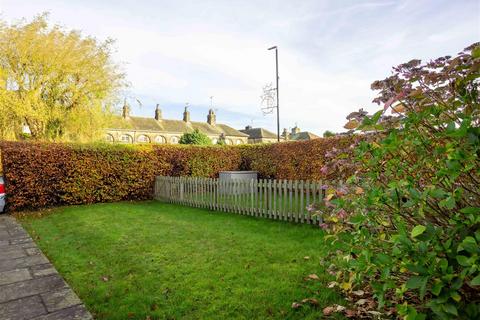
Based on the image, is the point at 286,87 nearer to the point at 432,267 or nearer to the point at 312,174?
the point at 312,174

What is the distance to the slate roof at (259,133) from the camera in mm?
68750

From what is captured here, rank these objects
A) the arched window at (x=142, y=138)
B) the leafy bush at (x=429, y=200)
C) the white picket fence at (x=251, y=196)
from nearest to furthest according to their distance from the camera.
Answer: the leafy bush at (x=429, y=200)
the white picket fence at (x=251, y=196)
the arched window at (x=142, y=138)

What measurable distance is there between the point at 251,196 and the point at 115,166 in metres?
5.94

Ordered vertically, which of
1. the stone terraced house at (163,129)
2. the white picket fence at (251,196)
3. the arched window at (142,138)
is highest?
the stone terraced house at (163,129)

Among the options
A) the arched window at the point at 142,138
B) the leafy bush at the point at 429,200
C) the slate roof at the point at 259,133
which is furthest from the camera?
the slate roof at the point at 259,133

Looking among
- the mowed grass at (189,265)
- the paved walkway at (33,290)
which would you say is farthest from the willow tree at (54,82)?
the paved walkway at (33,290)

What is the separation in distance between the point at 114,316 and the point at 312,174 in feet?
31.5

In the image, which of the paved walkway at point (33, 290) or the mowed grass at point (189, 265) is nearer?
the paved walkway at point (33, 290)

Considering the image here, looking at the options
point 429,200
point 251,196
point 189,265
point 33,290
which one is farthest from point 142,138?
point 429,200

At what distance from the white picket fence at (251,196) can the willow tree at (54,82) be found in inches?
372

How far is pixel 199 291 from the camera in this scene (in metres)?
3.35

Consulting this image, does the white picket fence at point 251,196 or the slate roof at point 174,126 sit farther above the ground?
the slate roof at point 174,126

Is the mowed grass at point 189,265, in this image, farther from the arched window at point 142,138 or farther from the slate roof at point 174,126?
the arched window at point 142,138

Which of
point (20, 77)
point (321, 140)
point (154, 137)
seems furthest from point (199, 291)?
point (154, 137)
